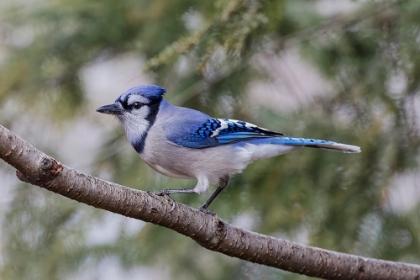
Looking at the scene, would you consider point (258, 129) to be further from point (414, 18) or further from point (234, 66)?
point (414, 18)

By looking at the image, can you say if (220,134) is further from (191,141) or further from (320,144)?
(320,144)

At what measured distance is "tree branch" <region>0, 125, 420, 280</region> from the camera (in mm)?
1132

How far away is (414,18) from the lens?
1.92 meters

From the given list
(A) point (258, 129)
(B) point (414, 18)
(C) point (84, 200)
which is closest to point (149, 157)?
(A) point (258, 129)

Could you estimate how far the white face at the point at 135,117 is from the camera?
1.75 m

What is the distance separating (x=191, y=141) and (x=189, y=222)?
0.39m

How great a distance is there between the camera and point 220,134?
5.92 ft

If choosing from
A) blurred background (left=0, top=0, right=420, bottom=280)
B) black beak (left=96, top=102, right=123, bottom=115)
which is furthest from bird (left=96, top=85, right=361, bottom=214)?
blurred background (left=0, top=0, right=420, bottom=280)

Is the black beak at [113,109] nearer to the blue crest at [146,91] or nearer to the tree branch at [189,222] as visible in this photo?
the blue crest at [146,91]

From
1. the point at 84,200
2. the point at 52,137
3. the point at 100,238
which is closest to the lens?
the point at 84,200

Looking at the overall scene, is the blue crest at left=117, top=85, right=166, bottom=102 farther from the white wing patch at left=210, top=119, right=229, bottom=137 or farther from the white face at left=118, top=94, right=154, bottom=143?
the white wing patch at left=210, top=119, right=229, bottom=137

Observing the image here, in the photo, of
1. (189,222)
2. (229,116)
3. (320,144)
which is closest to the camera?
(189,222)

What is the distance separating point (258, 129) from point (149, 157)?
12.5 inches

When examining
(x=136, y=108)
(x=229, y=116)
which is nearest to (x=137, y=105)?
(x=136, y=108)
